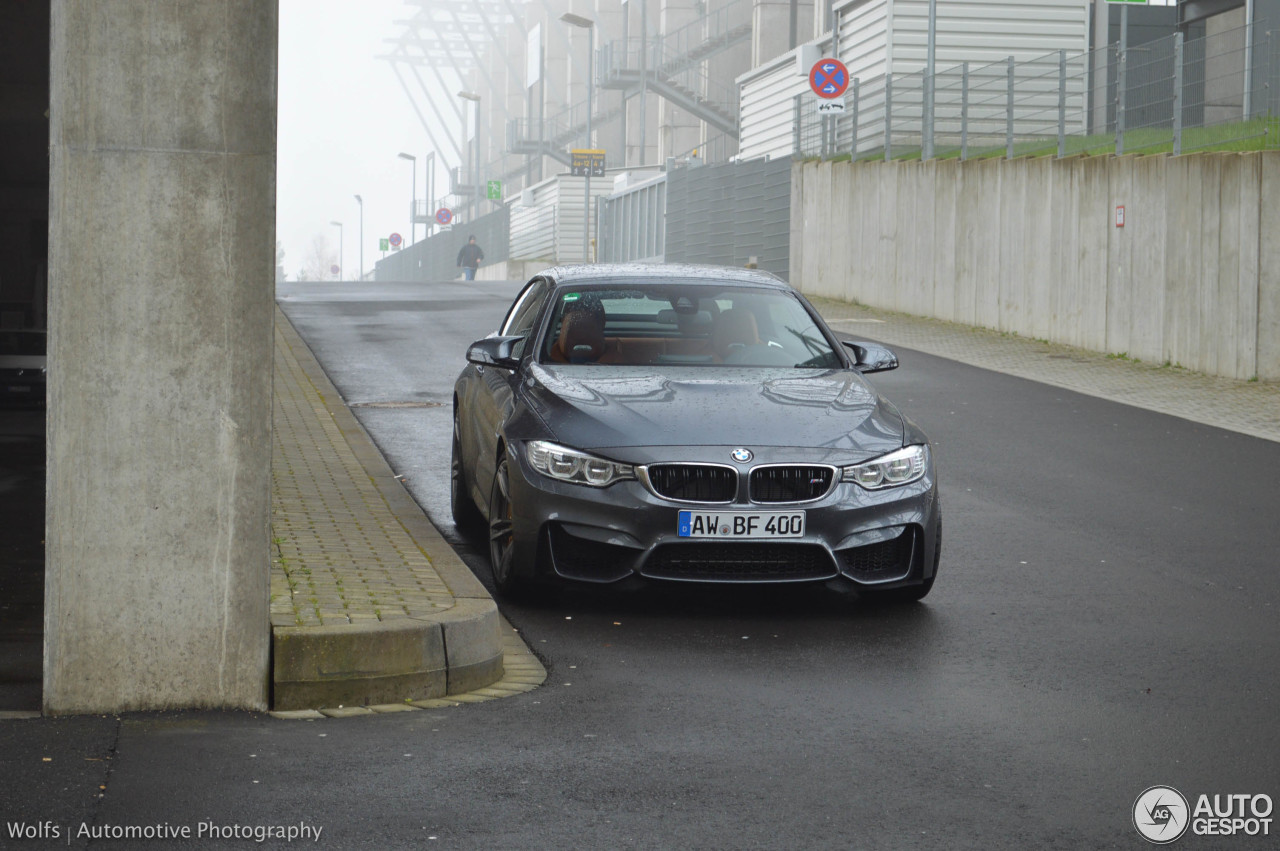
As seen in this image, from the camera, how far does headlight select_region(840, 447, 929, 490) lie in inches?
281

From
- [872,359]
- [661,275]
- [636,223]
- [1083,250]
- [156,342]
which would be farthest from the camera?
[636,223]

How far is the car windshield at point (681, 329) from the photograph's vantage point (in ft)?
27.5

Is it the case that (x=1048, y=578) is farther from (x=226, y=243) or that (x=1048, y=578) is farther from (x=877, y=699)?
(x=226, y=243)

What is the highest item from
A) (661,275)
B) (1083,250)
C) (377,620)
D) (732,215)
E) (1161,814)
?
(732,215)

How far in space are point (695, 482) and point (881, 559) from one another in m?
0.88

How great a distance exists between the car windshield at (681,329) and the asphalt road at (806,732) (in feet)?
3.90

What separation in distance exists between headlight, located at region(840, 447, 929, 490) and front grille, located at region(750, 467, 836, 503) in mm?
91

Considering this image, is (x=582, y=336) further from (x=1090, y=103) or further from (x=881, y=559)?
(x=1090, y=103)

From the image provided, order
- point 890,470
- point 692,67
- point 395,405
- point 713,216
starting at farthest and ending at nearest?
1. point 692,67
2. point 713,216
3. point 395,405
4. point 890,470

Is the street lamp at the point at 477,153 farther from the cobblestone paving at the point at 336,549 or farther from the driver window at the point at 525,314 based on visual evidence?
the driver window at the point at 525,314

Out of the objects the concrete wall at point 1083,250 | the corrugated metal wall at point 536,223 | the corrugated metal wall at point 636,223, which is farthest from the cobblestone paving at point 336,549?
the corrugated metal wall at point 536,223

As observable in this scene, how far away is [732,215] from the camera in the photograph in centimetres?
3722

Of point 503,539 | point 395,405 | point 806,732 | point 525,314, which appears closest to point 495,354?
point 525,314

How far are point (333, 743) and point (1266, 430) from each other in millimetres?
11011
